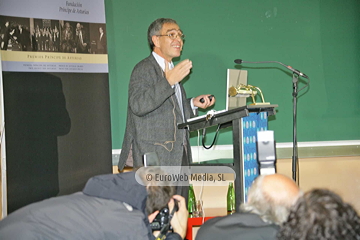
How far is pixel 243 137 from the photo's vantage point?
2.64 metres

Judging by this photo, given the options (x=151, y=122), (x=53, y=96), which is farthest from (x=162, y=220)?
(x=53, y=96)

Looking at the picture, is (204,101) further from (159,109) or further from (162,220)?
(162,220)

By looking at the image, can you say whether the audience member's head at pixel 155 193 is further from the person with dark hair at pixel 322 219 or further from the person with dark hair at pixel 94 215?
the person with dark hair at pixel 322 219

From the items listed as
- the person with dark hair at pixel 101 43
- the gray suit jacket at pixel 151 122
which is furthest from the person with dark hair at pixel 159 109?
the person with dark hair at pixel 101 43

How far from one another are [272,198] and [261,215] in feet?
0.26

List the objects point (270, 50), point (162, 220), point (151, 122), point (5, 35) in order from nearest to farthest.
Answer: point (162, 220), point (151, 122), point (5, 35), point (270, 50)

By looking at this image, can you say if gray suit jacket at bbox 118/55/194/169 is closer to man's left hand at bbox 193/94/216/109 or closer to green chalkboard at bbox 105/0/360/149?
man's left hand at bbox 193/94/216/109

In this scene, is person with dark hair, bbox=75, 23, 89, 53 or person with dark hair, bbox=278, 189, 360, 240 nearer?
person with dark hair, bbox=278, 189, 360, 240

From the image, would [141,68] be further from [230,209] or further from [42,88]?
[230,209]

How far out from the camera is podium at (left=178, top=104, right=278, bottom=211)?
2.61 metres

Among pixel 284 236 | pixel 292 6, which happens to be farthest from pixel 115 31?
pixel 284 236

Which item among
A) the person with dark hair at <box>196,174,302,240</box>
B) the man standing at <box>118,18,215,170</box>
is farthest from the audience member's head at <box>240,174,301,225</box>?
the man standing at <box>118,18,215,170</box>

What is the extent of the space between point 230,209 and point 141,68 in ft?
5.31

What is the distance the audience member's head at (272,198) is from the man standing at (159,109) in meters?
1.36
